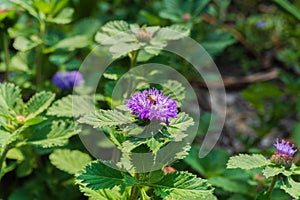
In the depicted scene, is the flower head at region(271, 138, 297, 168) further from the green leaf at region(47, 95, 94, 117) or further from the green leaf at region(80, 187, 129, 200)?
the green leaf at region(47, 95, 94, 117)

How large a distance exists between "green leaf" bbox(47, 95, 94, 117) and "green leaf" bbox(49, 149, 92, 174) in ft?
0.45

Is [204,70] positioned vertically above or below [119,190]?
above

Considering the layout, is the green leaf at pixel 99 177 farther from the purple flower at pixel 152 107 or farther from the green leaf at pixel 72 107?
the green leaf at pixel 72 107

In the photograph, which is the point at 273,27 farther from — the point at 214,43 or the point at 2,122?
the point at 2,122

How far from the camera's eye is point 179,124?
95 centimetres

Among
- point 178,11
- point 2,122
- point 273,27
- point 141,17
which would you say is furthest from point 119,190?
→ point 273,27

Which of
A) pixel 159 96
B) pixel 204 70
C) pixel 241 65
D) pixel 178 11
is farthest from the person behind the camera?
pixel 241 65

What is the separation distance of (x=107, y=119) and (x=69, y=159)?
16.2 inches

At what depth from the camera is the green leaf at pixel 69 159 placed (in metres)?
1.28

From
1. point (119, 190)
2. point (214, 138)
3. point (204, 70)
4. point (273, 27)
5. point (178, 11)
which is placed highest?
point (273, 27)

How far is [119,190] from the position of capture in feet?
3.38

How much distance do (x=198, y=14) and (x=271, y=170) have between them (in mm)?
921

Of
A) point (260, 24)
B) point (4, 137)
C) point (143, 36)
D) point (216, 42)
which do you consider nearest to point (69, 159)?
point (4, 137)

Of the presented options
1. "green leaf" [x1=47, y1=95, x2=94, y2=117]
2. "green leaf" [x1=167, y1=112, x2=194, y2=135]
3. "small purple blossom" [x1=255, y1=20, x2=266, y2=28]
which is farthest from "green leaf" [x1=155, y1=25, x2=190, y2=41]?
"small purple blossom" [x1=255, y1=20, x2=266, y2=28]
